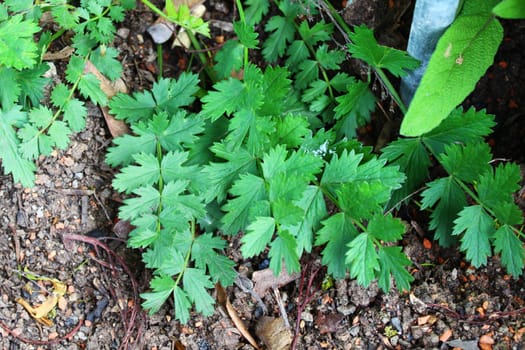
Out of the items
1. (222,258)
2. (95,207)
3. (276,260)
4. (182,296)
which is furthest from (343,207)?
(95,207)

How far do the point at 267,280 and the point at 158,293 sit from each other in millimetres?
351

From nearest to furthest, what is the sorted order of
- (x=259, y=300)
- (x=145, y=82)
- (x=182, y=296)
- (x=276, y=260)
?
(x=276, y=260) → (x=182, y=296) → (x=259, y=300) → (x=145, y=82)

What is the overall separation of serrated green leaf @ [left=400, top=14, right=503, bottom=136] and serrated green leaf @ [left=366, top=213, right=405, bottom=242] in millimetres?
245

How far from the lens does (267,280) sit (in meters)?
1.96

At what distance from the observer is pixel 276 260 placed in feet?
5.61

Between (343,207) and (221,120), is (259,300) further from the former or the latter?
(221,120)

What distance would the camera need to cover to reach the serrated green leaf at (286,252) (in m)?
1.68

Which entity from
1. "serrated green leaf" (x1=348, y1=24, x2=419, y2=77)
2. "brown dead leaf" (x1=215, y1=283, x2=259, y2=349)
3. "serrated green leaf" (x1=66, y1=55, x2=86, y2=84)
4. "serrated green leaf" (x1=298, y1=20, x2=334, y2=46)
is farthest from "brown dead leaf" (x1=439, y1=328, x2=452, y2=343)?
"serrated green leaf" (x1=66, y1=55, x2=86, y2=84)

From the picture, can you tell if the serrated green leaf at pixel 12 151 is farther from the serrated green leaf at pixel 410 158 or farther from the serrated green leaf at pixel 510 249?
the serrated green leaf at pixel 510 249

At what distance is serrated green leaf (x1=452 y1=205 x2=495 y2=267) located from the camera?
1775 millimetres

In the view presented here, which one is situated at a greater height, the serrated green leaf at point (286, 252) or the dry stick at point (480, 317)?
the serrated green leaf at point (286, 252)

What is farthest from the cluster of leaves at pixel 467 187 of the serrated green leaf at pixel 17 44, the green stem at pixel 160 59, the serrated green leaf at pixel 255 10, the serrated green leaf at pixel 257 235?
the serrated green leaf at pixel 17 44

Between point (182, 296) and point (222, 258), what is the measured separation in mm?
161

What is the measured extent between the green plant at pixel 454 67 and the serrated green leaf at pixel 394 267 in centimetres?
33
